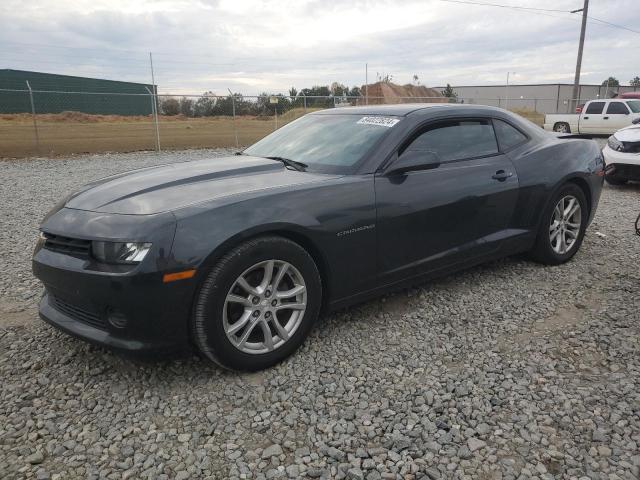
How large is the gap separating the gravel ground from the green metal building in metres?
34.4

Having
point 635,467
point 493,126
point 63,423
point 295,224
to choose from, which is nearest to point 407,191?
point 295,224

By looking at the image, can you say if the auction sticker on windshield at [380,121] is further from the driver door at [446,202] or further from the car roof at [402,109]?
the driver door at [446,202]

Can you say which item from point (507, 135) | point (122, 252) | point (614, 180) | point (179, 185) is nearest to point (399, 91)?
point (614, 180)

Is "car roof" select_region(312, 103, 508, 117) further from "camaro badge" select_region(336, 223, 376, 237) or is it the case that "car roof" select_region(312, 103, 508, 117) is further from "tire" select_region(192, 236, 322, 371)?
"tire" select_region(192, 236, 322, 371)

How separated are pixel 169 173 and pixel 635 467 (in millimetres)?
2956

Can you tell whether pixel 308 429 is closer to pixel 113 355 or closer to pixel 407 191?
pixel 113 355

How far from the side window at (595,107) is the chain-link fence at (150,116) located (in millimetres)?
5978

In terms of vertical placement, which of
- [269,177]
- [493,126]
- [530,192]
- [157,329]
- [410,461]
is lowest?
[410,461]

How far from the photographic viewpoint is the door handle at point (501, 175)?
3842 millimetres

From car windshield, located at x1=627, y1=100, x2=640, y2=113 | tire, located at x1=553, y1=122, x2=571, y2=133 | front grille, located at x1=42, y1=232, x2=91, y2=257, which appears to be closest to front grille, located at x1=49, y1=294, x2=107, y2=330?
front grille, located at x1=42, y1=232, x2=91, y2=257

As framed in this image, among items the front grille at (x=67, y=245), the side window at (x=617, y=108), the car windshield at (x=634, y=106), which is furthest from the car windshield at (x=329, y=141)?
the car windshield at (x=634, y=106)

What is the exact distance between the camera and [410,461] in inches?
84.3

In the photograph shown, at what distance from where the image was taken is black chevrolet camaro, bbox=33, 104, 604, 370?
249 centimetres

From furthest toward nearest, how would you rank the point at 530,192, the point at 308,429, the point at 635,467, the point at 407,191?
the point at 530,192, the point at 407,191, the point at 308,429, the point at 635,467
